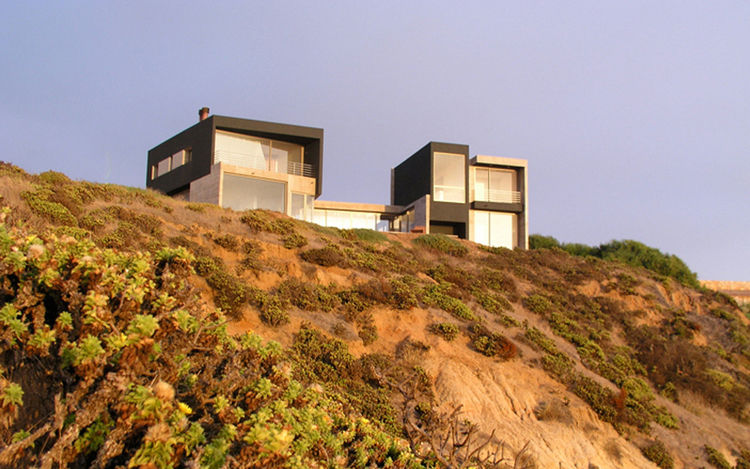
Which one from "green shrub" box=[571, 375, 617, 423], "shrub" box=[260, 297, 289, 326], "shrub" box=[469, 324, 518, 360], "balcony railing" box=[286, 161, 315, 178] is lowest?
"green shrub" box=[571, 375, 617, 423]

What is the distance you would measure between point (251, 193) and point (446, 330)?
759 inches

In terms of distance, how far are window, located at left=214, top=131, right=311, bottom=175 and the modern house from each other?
0.06 meters

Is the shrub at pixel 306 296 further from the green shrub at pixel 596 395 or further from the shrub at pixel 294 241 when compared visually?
the green shrub at pixel 596 395

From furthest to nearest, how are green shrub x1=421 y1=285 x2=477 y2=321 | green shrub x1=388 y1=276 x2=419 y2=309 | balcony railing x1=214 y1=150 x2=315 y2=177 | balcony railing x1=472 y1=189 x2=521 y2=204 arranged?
balcony railing x1=472 y1=189 x2=521 y2=204 < balcony railing x1=214 y1=150 x2=315 y2=177 < green shrub x1=421 y1=285 x2=477 y2=321 < green shrub x1=388 y1=276 x2=419 y2=309

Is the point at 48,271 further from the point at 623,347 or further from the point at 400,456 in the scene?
the point at 623,347

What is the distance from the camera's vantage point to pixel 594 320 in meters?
22.2

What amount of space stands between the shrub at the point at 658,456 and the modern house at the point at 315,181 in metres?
22.0

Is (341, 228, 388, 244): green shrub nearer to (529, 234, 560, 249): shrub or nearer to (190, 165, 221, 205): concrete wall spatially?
(190, 165, 221, 205): concrete wall

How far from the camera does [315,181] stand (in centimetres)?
3409

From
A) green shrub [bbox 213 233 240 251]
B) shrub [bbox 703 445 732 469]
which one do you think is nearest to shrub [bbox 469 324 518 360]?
shrub [bbox 703 445 732 469]

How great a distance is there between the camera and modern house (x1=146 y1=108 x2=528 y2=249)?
32.1m

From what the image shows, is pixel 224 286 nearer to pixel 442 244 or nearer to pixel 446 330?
pixel 446 330

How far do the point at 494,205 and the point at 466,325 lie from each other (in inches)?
868

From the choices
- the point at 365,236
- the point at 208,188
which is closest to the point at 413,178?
the point at 365,236
